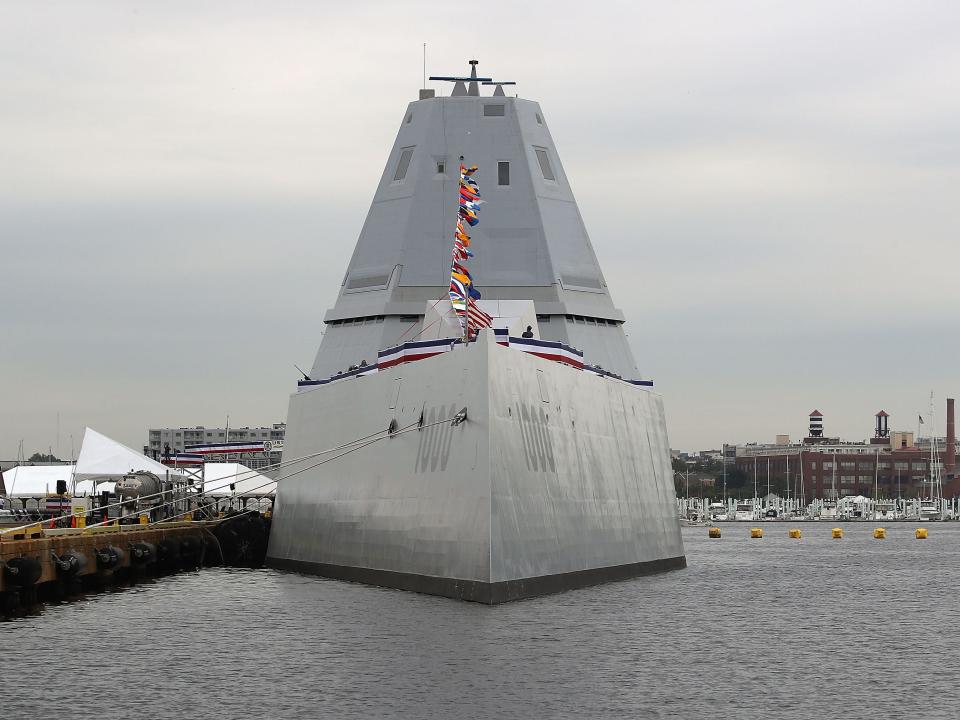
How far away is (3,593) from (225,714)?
10.0 meters

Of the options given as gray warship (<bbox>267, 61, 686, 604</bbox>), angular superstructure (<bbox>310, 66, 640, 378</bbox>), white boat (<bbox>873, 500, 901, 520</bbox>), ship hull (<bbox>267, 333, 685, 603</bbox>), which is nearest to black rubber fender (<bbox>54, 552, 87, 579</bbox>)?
gray warship (<bbox>267, 61, 686, 604</bbox>)

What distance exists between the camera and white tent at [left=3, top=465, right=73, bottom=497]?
4931 centimetres

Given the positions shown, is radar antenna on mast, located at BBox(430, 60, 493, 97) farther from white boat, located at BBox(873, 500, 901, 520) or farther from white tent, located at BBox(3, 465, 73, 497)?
white boat, located at BBox(873, 500, 901, 520)

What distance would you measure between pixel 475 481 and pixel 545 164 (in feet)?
46.5

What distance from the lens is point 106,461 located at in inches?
1660

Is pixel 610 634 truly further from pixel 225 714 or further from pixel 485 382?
pixel 225 714

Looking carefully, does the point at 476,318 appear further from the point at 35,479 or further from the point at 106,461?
the point at 35,479

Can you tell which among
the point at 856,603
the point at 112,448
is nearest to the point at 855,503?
the point at 112,448

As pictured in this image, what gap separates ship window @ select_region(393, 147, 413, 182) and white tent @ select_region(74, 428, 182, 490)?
11.7 metres

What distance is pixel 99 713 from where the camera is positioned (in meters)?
14.7

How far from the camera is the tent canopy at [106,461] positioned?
41.8 metres

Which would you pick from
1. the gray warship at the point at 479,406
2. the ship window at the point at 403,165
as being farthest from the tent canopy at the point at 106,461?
the ship window at the point at 403,165

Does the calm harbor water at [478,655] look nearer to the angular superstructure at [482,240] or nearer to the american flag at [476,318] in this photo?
the american flag at [476,318]

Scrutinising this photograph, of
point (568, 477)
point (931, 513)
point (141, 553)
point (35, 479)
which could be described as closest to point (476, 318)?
point (568, 477)
